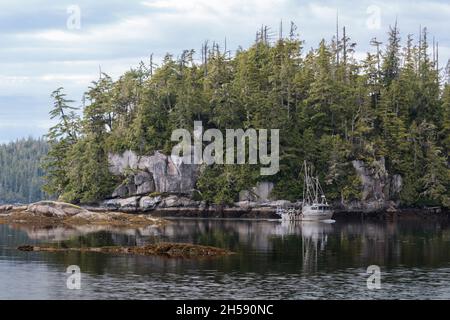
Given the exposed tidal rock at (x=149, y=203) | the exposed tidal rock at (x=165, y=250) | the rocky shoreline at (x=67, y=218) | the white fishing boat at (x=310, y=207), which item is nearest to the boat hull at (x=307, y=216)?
the white fishing boat at (x=310, y=207)

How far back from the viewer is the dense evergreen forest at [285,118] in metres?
138

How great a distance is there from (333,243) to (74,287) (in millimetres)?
37834

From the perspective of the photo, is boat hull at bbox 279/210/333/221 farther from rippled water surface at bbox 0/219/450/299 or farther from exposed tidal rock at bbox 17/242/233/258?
exposed tidal rock at bbox 17/242/233/258

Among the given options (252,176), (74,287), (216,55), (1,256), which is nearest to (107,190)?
(252,176)

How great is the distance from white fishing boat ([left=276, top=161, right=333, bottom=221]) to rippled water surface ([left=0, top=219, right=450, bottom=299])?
24.9 meters

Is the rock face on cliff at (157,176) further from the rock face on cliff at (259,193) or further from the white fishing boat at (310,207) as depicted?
the white fishing boat at (310,207)

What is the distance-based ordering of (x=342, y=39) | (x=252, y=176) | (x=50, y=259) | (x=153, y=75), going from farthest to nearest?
1. (x=342, y=39)
2. (x=153, y=75)
3. (x=252, y=176)
4. (x=50, y=259)

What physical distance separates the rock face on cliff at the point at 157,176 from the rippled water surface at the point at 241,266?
34789mm

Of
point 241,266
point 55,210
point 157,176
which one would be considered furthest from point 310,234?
point 157,176

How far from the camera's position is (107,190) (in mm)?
137500

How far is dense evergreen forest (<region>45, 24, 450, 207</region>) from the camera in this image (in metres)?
138

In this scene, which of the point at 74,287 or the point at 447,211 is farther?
the point at 447,211

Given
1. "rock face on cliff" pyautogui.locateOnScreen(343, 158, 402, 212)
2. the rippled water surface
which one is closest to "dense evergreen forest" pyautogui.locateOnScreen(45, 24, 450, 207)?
"rock face on cliff" pyautogui.locateOnScreen(343, 158, 402, 212)
